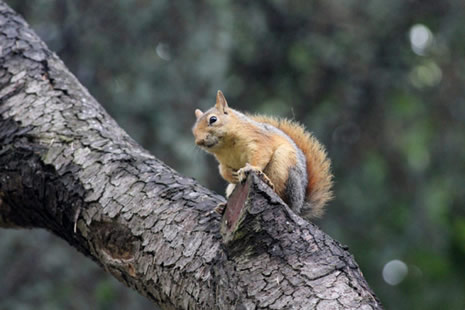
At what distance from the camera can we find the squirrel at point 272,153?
2.29 m

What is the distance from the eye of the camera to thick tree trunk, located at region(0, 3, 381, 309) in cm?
154

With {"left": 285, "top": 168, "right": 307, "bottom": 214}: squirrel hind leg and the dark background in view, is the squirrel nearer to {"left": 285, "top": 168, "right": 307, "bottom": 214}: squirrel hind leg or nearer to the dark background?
{"left": 285, "top": 168, "right": 307, "bottom": 214}: squirrel hind leg

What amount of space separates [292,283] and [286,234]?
0.13 meters

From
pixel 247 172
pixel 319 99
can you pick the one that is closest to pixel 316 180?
pixel 247 172

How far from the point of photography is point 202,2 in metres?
4.16

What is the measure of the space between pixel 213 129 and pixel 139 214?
68 centimetres

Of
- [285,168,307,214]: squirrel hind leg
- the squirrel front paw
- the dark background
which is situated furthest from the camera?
the dark background

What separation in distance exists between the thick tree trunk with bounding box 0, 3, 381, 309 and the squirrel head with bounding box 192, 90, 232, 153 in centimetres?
35

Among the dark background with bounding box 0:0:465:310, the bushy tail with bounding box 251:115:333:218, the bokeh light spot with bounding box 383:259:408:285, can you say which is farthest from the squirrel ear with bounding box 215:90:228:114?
the bokeh light spot with bounding box 383:259:408:285

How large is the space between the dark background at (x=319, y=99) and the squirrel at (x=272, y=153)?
4.46 feet

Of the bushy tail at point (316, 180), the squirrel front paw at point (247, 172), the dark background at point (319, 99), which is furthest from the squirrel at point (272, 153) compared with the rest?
the dark background at point (319, 99)

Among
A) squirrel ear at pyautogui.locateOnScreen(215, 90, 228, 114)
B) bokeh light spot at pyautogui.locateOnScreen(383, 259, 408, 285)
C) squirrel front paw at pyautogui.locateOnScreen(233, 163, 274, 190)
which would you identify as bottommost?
squirrel front paw at pyautogui.locateOnScreen(233, 163, 274, 190)

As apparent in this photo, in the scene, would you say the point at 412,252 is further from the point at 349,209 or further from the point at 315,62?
the point at 315,62

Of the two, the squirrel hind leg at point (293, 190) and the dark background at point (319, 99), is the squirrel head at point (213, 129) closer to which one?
the squirrel hind leg at point (293, 190)
